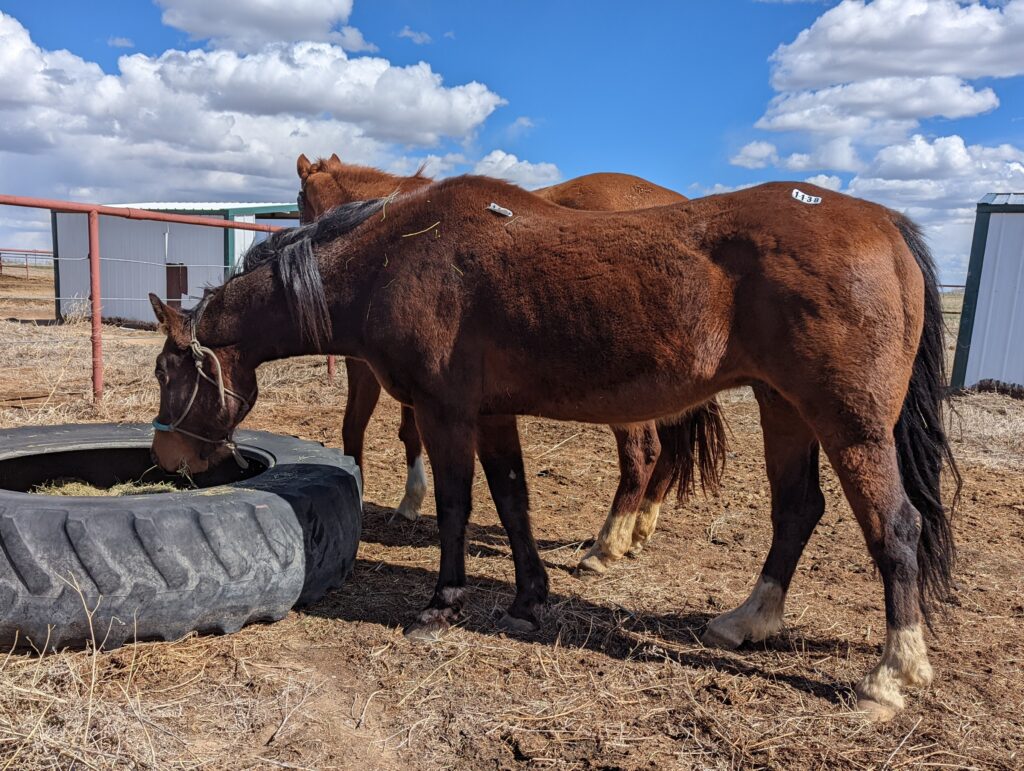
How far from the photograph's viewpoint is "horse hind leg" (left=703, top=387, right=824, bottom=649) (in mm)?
3248

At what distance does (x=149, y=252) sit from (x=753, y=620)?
18331 mm

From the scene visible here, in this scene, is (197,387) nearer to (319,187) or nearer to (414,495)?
(414,495)

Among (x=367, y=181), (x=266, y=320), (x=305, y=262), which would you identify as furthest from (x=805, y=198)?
(x=367, y=181)

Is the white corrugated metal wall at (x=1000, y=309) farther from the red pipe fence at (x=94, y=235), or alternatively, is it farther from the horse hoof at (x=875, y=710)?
the red pipe fence at (x=94, y=235)

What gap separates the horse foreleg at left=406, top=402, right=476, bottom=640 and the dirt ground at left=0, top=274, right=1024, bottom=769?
0.11 meters

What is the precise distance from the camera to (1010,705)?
2684 millimetres

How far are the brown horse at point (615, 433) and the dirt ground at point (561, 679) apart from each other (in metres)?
0.22

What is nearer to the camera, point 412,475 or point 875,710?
point 875,710

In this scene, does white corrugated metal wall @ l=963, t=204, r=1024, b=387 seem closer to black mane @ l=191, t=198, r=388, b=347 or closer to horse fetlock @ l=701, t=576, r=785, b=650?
horse fetlock @ l=701, t=576, r=785, b=650

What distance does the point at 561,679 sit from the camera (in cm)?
284

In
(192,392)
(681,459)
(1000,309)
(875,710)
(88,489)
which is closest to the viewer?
(875,710)

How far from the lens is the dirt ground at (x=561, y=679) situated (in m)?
2.32

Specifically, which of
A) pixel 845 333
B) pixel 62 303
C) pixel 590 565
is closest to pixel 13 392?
pixel 590 565

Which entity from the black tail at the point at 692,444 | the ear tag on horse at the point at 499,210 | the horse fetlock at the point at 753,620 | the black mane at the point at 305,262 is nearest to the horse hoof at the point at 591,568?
the black tail at the point at 692,444
